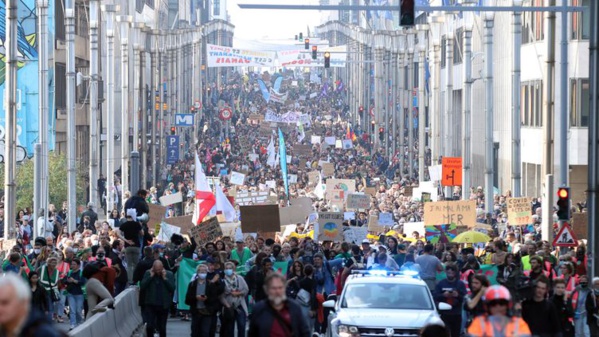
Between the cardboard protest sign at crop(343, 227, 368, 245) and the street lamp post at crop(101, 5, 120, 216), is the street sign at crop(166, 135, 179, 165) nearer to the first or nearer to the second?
the street lamp post at crop(101, 5, 120, 216)

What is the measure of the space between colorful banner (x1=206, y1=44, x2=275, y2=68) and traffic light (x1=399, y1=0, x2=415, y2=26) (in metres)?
100.0

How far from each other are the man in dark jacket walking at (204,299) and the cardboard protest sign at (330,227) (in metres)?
11.7

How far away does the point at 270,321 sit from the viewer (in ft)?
39.0

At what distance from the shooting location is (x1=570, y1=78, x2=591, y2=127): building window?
51.1m

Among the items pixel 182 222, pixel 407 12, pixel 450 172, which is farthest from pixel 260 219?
pixel 450 172

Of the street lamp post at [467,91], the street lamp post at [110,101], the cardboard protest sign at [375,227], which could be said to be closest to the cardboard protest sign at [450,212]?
the cardboard protest sign at [375,227]

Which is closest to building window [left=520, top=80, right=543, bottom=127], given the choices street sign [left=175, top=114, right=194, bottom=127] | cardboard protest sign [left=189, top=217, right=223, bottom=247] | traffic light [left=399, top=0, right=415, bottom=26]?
street sign [left=175, top=114, right=194, bottom=127]

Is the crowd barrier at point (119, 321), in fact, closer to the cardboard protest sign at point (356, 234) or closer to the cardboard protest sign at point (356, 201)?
the cardboard protest sign at point (356, 234)

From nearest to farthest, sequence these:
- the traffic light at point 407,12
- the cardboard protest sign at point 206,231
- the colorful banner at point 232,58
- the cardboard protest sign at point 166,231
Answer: the traffic light at point 407,12 → the cardboard protest sign at point 206,231 → the cardboard protest sign at point 166,231 → the colorful banner at point 232,58

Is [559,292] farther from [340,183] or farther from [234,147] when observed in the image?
[234,147]

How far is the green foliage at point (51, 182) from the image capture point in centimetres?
4825

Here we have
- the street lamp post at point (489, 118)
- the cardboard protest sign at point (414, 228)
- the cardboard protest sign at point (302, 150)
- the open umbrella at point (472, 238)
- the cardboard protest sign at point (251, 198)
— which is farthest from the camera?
the cardboard protest sign at point (302, 150)

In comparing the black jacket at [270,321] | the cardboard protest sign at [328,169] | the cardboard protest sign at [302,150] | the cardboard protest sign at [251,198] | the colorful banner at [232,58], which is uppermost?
the colorful banner at [232,58]

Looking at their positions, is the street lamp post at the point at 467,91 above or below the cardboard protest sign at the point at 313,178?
above
